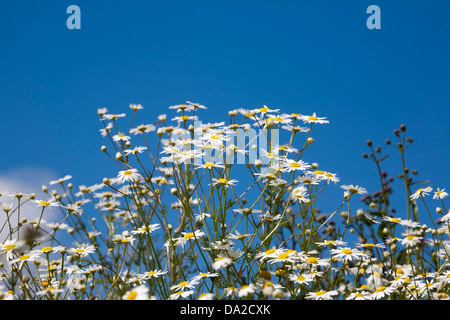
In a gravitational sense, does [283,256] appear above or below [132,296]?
above

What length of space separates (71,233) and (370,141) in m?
2.17

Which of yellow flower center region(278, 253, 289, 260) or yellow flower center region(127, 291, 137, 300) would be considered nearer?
yellow flower center region(127, 291, 137, 300)

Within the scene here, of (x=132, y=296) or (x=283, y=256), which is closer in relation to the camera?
(x=132, y=296)

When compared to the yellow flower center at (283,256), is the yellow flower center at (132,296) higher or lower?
lower

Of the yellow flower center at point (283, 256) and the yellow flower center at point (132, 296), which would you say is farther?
the yellow flower center at point (283, 256)

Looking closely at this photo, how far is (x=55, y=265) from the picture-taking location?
2492mm

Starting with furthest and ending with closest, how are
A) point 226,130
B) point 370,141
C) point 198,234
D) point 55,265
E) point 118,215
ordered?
point 370,141 < point 118,215 < point 55,265 < point 226,130 < point 198,234

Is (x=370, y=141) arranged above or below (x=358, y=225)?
above

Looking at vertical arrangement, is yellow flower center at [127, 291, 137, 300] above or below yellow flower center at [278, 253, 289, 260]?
below
